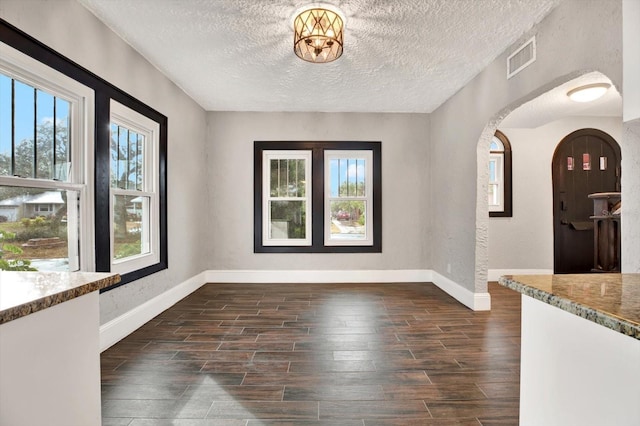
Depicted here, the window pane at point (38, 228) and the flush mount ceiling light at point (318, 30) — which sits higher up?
the flush mount ceiling light at point (318, 30)

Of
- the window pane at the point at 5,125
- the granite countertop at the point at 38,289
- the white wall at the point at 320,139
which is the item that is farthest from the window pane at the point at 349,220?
the granite countertop at the point at 38,289

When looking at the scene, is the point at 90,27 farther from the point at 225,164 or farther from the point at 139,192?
the point at 225,164

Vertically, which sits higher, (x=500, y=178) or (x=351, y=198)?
(x=500, y=178)

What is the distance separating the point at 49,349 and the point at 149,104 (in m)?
3.14

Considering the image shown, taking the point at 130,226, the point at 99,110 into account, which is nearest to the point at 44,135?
the point at 99,110

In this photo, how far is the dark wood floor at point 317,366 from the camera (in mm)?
1962

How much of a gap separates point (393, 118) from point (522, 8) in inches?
111

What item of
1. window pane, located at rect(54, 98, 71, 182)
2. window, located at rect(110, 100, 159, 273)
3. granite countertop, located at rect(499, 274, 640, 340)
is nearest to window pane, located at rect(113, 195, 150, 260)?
window, located at rect(110, 100, 159, 273)

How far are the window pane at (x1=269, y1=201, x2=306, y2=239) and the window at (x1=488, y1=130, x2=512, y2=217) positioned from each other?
9.93ft

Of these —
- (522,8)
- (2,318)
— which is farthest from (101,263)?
(522,8)

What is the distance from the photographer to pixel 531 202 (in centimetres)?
545

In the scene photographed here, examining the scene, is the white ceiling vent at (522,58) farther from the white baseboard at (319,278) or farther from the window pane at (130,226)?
the window pane at (130,226)

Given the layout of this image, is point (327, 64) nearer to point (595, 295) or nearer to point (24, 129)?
point (24, 129)

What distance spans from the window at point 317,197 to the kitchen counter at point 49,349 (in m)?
4.11
